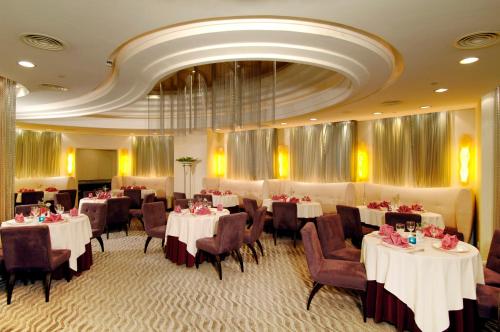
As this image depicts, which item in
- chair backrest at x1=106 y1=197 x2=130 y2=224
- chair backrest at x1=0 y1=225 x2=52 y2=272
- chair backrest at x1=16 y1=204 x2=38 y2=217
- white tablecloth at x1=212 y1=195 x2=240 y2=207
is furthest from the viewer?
white tablecloth at x1=212 y1=195 x2=240 y2=207

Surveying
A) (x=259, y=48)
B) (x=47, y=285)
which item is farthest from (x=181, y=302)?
(x=259, y=48)

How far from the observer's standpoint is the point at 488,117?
5.15m

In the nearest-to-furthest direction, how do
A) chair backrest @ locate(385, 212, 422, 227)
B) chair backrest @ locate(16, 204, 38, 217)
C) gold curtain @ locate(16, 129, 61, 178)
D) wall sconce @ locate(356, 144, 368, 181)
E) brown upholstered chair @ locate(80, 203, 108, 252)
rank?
1. chair backrest @ locate(385, 212, 422, 227)
2. chair backrest @ locate(16, 204, 38, 217)
3. brown upholstered chair @ locate(80, 203, 108, 252)
4. wall sconce @ locate(356, 144, 368, 181)
5. gold curtain @ locate(16, 129, 61, 178)

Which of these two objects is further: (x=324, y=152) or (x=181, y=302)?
(x=324, y=152)

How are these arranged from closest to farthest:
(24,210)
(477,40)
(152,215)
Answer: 1. (477,40)
2. (24,210)
3. (152,215)

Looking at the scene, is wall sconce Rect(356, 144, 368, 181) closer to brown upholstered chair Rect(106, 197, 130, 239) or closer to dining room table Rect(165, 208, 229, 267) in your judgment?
dining room table Rect(165, 208, 229, 267)

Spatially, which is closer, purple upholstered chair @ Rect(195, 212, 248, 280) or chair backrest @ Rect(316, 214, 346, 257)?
chair backrest @ Rect(316, 214, 346, 257)

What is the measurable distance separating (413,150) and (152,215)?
5868mm

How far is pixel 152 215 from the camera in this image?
Result: 5.82 metres

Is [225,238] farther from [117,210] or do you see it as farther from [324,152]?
[324,152]

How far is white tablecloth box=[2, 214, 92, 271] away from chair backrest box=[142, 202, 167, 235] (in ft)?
3.71

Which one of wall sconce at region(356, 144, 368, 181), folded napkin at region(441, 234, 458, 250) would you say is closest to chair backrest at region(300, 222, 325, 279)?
folded napkin at region(441, 234, 458, 250)

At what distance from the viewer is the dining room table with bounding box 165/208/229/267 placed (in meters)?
4.98

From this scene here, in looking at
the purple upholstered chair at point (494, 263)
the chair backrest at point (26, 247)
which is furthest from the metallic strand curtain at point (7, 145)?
the purple upholstered chair at point (494, 263)
